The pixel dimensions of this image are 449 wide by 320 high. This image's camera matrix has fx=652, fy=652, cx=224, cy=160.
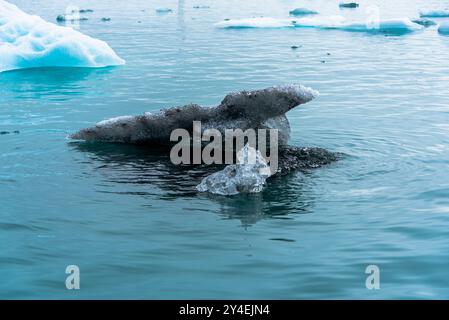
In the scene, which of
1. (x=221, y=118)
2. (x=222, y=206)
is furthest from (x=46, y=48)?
(x=222, y=206)

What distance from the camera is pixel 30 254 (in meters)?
9.55

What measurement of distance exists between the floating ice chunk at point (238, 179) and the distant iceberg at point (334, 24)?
1244 inches

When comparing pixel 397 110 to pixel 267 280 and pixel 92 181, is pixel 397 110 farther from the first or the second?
pixel 267 280

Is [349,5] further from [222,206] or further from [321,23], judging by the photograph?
[222,206]

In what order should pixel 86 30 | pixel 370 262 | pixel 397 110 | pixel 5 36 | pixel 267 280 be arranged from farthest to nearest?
pixel 86 30 → pixel 5 36 → pixel 397 110 → pixel 370 262 → pixel 267 280

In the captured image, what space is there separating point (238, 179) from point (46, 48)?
62.4ft

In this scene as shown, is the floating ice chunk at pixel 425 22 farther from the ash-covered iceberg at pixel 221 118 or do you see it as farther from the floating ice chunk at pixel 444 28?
the ash-covered iceberg at pixel 221 118

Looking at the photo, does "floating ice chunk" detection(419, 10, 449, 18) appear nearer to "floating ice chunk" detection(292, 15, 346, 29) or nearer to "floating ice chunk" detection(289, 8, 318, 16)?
"floating ice chunk" detection(292, 15, 346, 29)

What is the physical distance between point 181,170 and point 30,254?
4838 millimetres

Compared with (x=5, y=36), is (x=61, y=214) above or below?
below

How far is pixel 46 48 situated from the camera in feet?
94.4

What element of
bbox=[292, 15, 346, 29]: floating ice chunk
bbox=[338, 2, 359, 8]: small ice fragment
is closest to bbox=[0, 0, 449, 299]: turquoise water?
bbox=[292, 15, 346, 29]: floating ice chunk

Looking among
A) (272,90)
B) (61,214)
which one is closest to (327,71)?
(272,90)

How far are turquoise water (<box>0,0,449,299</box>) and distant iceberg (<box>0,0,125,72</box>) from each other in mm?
3123
